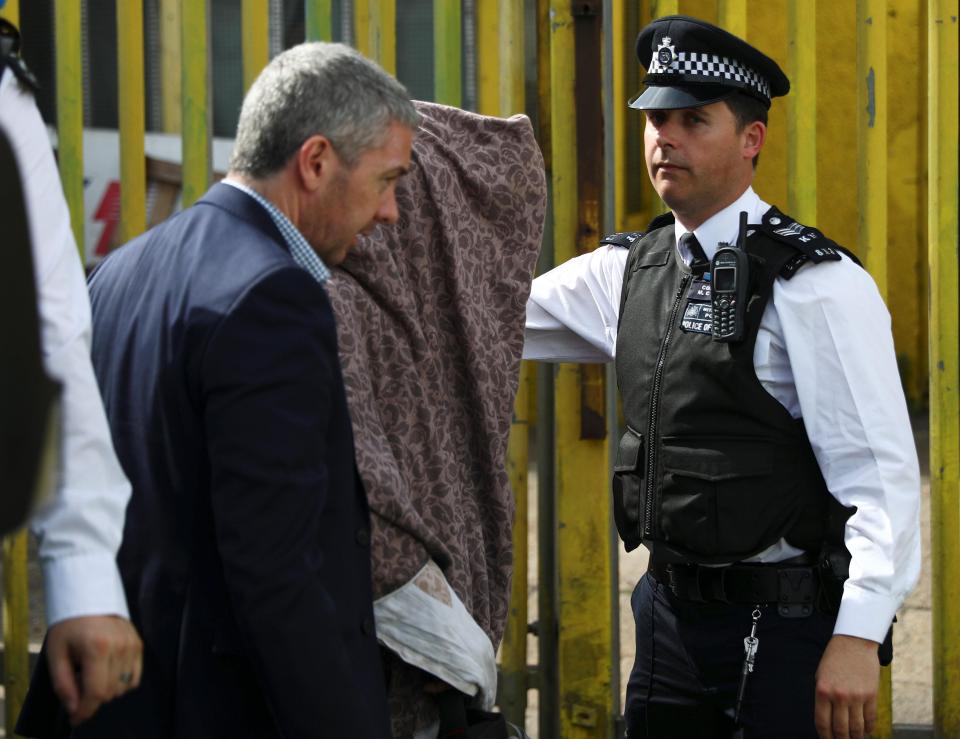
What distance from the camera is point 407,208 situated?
91.0 inches

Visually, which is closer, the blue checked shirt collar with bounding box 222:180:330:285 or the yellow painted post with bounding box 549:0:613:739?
the blue checked shirt collar with bounding box 222:180:330:285

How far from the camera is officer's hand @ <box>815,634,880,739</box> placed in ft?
7.57

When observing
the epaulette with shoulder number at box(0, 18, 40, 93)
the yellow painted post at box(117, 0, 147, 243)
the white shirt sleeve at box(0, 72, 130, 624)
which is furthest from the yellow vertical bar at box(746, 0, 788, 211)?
the white shirt sleeve at box(0, 72, 130, 624)

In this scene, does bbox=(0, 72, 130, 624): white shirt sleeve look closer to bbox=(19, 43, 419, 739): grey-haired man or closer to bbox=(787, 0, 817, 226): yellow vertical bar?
bbox=(19, 43, 419, 739): grey-haired man

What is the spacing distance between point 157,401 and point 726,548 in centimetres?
112

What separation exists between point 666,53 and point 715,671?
117cm

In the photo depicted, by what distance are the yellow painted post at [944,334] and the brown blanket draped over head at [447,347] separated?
3.72 feet

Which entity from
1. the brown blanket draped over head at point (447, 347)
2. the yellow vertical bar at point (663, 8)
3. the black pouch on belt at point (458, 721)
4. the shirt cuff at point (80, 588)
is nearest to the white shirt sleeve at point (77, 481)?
the shirt cuff at point (80, 588)

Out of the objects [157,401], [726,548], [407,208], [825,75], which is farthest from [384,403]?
[825,75]

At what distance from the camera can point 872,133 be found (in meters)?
3.14

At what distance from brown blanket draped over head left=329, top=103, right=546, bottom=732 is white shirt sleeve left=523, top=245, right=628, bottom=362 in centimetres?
42

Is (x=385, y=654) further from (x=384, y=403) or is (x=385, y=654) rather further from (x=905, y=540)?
(x=905, y=540)

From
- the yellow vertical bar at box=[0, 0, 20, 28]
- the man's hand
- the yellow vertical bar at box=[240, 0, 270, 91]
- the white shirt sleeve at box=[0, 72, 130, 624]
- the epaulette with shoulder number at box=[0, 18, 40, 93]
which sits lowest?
the man's hand

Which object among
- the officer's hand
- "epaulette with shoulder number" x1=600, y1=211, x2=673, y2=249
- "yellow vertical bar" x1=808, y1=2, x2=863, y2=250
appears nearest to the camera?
the officer's hand
